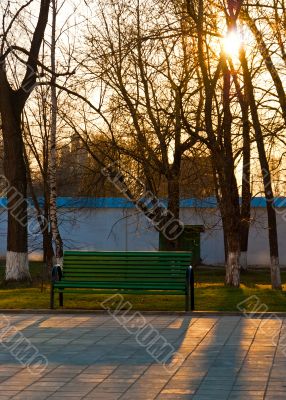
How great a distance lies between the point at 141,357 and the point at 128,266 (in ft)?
14.1

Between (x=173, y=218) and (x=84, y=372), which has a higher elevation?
(x=173, y=218)

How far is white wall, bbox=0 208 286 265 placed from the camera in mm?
37375

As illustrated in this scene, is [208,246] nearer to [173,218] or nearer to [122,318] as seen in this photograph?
[173,218]

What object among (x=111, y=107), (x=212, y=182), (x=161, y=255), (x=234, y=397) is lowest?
(x=234, y=397)

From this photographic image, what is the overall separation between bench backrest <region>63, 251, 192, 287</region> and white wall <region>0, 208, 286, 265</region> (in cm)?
2324

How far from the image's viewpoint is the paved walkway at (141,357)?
7082mm

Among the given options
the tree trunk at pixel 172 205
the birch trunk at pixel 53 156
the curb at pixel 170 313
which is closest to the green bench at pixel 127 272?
the curb at pixel 170 313

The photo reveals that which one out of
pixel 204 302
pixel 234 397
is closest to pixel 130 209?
pixel 204 302

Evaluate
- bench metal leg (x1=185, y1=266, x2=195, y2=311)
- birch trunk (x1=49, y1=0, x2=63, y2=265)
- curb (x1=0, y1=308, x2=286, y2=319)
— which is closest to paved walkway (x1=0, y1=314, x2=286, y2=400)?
curb (x1=0, y1=308, x2=286, y2=319)

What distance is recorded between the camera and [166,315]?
12055 millimetres

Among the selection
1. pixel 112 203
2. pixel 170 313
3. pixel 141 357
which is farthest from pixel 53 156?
pixel 112 203

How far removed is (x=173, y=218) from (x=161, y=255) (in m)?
14.0

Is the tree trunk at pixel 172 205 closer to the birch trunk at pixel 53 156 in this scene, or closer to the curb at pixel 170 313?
the birch trunk at pixel 53 156

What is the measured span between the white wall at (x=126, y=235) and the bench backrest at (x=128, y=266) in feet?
76.2
